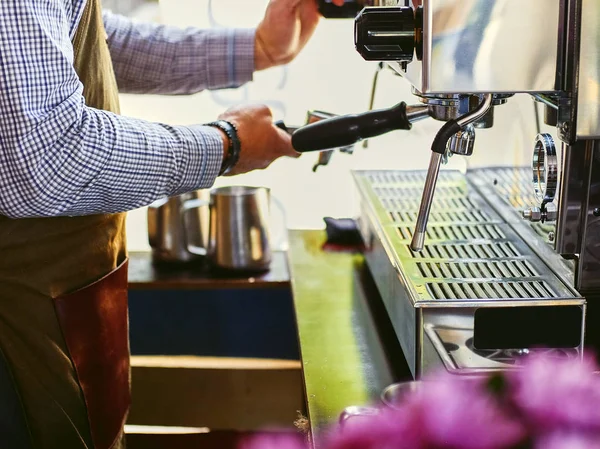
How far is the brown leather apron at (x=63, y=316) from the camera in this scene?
3.90 feet

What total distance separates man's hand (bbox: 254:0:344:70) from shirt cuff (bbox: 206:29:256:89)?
2 centimetres

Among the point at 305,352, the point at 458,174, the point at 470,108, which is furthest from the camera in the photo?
the point at 458,174

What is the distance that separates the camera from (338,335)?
1.24m

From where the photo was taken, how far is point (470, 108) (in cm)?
97

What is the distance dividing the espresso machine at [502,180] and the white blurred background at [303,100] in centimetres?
72

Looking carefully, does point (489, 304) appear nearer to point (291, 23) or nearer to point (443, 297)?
point (443, 297)

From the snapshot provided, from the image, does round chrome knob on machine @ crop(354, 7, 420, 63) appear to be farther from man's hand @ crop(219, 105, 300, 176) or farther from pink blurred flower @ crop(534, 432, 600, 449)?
pink blurred flower @ crop(534, 432, 600, 449)

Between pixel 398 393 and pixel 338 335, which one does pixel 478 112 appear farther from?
pixel 338 335

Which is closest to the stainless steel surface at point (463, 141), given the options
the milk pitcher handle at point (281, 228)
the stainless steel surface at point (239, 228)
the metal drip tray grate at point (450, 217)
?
the metal drip tray grate at point (450, 217)

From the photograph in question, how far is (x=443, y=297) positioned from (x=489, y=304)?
0.06 meters

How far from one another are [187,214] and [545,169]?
1.06m

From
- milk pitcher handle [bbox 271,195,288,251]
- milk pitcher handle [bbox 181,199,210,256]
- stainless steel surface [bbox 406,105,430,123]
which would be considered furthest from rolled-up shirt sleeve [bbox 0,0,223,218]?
milk pitcher handle [bbox 271,195,288,251]

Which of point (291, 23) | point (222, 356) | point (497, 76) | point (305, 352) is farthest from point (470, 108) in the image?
point (222, 356)

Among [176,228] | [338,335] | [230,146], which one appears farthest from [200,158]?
[176,228]
